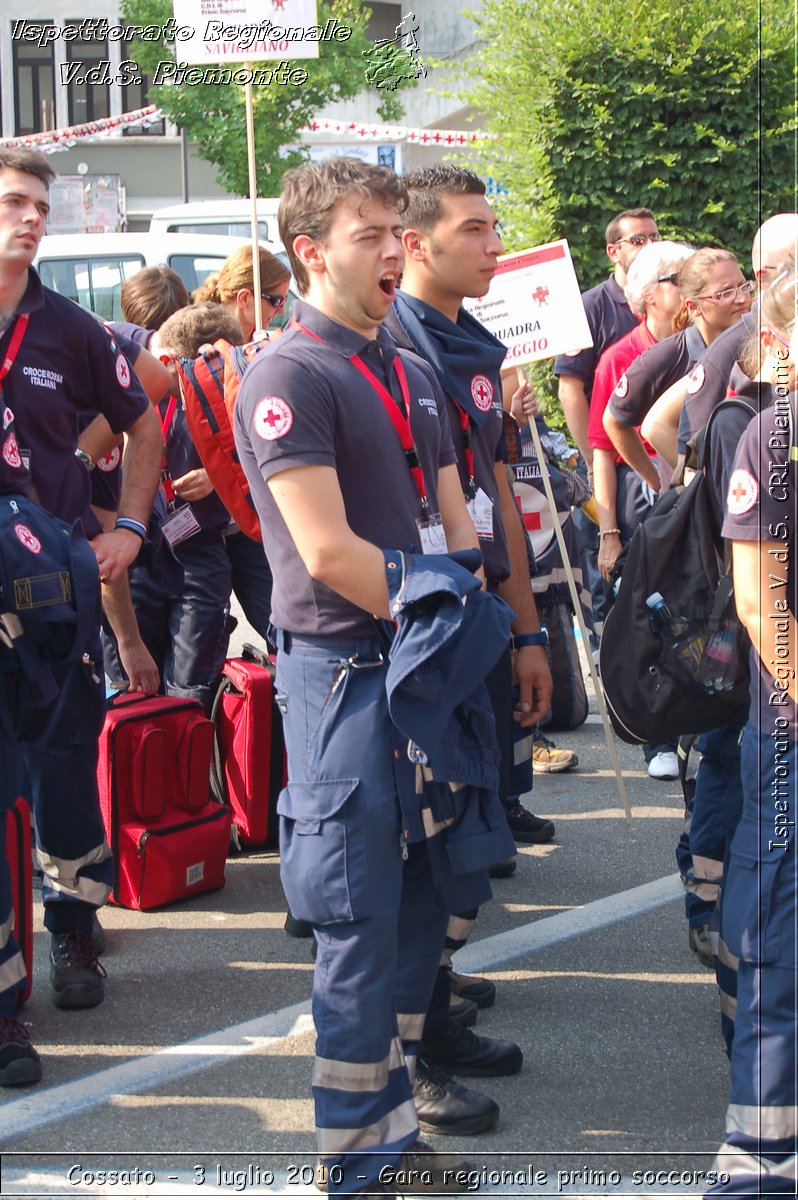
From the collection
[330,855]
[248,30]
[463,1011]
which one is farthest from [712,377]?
[248,30]

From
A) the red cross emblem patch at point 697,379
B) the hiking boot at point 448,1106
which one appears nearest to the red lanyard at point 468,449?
the red cross emblem patch at point 697,379

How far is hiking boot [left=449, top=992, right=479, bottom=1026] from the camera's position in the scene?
383 cm

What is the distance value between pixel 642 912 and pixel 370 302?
2.57m

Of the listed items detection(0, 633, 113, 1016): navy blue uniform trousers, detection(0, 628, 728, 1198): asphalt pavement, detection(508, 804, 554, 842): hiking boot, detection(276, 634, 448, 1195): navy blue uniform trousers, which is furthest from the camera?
detection(508, 804, 554, 842): hiking boot

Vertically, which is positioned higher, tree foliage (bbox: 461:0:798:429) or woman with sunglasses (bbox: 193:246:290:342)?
tree foliage (bbox: 461:0:798:429)

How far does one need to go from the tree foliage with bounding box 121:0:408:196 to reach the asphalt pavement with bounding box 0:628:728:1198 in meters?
12.8

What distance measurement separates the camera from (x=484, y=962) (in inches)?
172

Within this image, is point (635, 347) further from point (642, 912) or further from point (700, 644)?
point (700, 644)

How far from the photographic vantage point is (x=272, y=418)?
281 centimetres

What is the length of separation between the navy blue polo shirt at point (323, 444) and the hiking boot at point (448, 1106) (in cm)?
117

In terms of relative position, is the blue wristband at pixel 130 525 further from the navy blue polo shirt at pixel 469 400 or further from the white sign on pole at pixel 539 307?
the white sign on pole at pixel 539 307

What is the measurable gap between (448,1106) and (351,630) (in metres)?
1.22

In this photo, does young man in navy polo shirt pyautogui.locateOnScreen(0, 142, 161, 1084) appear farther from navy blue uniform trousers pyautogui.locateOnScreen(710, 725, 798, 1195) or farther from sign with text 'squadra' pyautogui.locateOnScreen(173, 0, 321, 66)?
sign with text 'squadra' pyautogui.locateOnScreen(173, 0, 321, 66)

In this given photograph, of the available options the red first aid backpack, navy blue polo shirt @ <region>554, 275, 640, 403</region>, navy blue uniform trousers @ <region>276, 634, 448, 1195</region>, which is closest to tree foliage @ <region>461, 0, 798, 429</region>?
navy blue polo shirt @ <region>554, 275, 640, 403</region>
